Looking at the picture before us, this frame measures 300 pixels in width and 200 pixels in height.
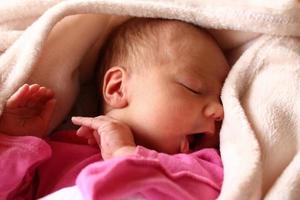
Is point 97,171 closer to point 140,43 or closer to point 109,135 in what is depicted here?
point 109,135

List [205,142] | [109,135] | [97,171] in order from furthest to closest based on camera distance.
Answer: [205,142] → [109,135] → [97,171]

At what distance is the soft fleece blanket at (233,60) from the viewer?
3.24 feet

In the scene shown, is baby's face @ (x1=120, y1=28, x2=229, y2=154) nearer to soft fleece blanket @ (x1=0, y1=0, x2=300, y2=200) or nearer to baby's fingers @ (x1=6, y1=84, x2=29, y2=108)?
soft fleece blanket @ (x1=0, y1=0, x2=300, y2=200)

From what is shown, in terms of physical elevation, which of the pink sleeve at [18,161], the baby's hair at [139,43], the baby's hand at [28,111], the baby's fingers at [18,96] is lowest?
the pink sleeve at [18,161]

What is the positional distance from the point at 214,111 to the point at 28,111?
1.24ft

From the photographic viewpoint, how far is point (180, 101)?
1076 mm

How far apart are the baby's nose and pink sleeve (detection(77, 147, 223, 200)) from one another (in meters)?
0.12

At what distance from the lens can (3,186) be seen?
3.32ft

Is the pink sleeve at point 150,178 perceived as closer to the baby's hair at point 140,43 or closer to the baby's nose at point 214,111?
the baby's nose at point 214,111

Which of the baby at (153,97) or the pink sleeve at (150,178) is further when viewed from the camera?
the baby at (153,97)

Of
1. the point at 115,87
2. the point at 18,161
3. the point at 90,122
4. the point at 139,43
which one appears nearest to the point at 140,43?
the point at 139,43

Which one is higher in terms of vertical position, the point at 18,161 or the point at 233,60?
the point at 233,60

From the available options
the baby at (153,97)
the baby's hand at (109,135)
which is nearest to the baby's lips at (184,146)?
the baby at (153,97)

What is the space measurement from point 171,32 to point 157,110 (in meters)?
0.19
